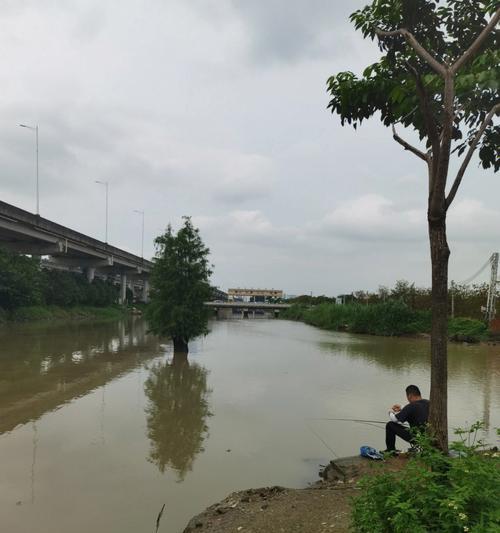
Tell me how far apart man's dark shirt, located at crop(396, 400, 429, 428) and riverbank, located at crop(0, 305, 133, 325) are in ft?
122

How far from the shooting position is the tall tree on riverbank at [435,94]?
4.93 m

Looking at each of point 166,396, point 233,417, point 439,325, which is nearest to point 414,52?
point 439,325

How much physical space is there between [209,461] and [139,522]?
2.31 metres

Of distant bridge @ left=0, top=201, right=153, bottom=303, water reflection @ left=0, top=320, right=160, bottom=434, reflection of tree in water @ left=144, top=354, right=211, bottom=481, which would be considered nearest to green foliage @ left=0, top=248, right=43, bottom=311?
distant bridge @ left=0, top=201, right=153, bottom=303

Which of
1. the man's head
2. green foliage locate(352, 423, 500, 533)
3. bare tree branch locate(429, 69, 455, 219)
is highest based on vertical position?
bare tree branch locate(429, 69, 455, 219)

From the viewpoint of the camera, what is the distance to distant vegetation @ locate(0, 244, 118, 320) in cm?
3966

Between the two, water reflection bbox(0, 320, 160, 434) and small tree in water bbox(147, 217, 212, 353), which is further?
small tree in water bbox(147, 217, 212, 353)

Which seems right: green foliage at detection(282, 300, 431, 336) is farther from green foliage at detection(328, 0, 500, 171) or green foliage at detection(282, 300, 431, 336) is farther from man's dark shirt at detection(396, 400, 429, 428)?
green foliage at detection(328, 0, 500, 171)

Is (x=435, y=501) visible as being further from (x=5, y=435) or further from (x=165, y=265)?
(x=165, y=265)

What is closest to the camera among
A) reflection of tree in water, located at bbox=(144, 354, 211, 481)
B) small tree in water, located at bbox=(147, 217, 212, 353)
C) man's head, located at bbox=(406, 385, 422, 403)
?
man's head, located at bbox=(406, 385, 422, 403)

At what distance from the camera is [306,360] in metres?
22.2

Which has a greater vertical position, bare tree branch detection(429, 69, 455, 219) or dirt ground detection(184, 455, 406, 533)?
bare tree branch detection(429, 69, 455, 219)

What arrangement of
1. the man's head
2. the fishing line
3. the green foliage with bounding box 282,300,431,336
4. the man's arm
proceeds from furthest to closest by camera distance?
1. the green foliage with bounding box 282,300,431,336
2. the fishing line
3. the man's head
4. the man's arm

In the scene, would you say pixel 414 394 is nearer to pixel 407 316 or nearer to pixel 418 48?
pixel 418 48
